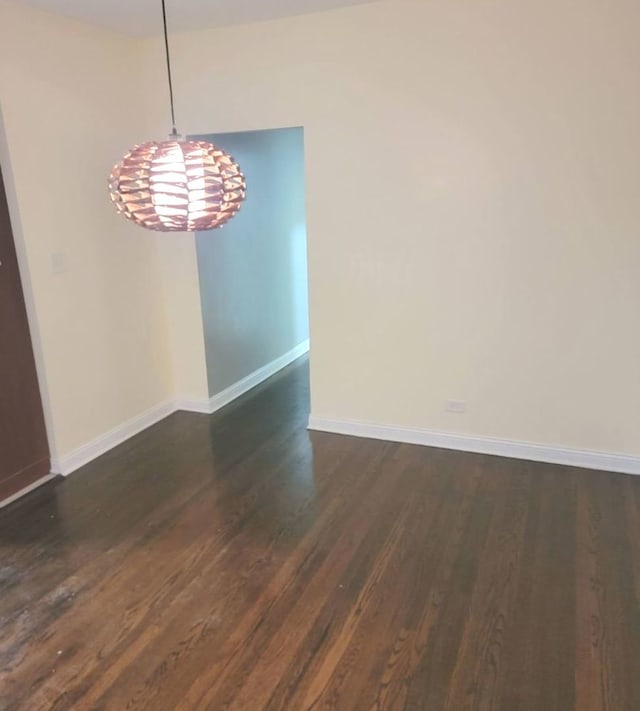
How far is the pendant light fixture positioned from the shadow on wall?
1921 mm

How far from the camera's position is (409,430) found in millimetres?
3855

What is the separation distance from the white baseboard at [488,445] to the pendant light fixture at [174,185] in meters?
2.16

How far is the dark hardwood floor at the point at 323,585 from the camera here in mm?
2004

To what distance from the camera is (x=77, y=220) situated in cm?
349

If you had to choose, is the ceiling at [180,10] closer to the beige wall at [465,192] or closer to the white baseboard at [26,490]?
the beige wall at [465,192]

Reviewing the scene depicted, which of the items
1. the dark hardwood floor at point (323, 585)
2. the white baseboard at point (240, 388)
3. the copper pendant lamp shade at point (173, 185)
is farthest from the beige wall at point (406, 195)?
the copper pendant lamp shade at point (173, 185)

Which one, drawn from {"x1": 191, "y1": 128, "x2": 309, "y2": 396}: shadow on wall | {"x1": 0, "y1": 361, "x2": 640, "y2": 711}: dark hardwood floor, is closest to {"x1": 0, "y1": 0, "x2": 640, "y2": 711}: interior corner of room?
{"x1": 0, "y1": 361, "x2": 640, "y2": 711}: dark hardwood floor

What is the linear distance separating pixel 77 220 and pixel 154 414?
5.08ft

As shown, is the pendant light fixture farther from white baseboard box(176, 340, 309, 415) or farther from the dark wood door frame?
white baseboard box(176, 340, 309, 415)

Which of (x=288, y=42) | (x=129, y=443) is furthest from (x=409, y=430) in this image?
(x=288, y=42)

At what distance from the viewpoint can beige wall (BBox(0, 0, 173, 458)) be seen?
3.10m

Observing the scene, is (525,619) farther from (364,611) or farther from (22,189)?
(22,189)

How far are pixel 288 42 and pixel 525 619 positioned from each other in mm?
3347

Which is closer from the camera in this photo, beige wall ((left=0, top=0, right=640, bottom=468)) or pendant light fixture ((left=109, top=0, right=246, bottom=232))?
pendant light fixture ((left=109, top=0, right=246, bottom=232))
